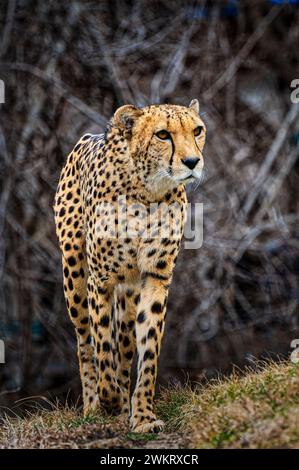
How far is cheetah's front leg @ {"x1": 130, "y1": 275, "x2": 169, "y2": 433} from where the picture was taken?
17.1 feet

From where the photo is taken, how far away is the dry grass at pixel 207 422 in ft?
14.5

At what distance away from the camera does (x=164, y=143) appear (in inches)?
203

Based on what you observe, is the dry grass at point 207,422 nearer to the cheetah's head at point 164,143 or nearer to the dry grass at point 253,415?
the dry grass at point 253,415

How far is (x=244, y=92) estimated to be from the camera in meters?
8.86

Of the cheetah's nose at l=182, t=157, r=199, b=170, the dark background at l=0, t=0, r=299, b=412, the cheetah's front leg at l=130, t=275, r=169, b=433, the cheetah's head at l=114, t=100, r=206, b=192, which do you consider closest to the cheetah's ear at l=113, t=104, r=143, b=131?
the cheetah's head at l=114, t=100, r=206, b=192

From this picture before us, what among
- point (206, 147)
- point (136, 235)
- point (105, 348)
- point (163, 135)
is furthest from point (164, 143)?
point (206, 147)

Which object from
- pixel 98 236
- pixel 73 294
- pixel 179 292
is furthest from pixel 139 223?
pixel 179 292

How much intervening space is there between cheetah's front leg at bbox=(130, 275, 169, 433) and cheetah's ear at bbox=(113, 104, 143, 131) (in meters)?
0.73

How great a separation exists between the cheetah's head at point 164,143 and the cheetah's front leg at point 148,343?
1.62 ft

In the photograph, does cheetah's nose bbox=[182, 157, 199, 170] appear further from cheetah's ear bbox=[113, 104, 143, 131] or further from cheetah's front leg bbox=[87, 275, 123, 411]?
cheetah's front leg bbox=[87, 275, 123, 411]

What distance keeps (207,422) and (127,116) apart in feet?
5.15

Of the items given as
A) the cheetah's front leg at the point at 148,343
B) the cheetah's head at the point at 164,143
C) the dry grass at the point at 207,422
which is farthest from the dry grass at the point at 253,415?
the cheetah's head at the point at 164,143

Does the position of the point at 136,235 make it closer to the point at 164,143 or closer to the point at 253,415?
the point at 164,143

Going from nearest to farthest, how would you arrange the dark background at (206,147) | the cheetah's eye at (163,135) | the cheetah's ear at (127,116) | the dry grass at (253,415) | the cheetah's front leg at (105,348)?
1. the dry grass at (253,415)
2. the cheetah's eye at (163,135)
3. the cheetah's ear at (127,116)
4. the cheetah's front leg at (105,348)
5. the dark background at (206,147)
